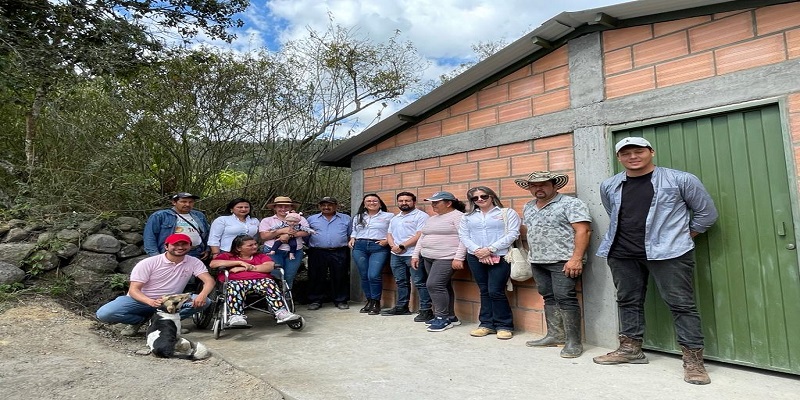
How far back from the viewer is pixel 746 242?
3264 mm

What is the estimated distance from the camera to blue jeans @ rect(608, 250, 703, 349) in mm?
3174

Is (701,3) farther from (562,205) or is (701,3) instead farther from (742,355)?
(742,355)

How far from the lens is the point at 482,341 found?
14.0 feet

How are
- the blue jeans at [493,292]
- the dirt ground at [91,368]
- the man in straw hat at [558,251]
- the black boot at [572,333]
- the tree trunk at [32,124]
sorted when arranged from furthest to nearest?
1. the tree trunk at [32,124]
2. the blue jeans at [493,292]
3. the man in straw hat at [558,251]
4. the black boot at [572,333]
5. the dirt ground at [91,368]

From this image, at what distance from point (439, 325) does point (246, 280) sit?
198cm

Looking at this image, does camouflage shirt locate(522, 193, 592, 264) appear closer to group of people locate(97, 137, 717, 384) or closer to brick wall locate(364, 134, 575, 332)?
group of people locate(97, 137, 717, 384)

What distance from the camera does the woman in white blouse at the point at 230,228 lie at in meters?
5.19

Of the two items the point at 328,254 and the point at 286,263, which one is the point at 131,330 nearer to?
the point at 286,263

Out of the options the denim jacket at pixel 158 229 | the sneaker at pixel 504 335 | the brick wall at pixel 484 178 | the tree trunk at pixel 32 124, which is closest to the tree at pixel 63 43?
the tree trunk at pixel 32 124

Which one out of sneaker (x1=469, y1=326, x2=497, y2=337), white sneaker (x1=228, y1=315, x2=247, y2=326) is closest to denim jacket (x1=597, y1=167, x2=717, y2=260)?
sneaker (x1=469, y1=326, x2=497, y2=337)

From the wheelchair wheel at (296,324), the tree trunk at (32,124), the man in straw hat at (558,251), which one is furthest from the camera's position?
the tree trunk at (32,124)

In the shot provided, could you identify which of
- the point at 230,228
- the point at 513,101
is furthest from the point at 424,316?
the point at 513,101

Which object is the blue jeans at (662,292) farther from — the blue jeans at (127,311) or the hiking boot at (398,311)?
the blue jeans at (127,311)

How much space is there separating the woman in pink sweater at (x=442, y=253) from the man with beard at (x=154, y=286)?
7.19ft
